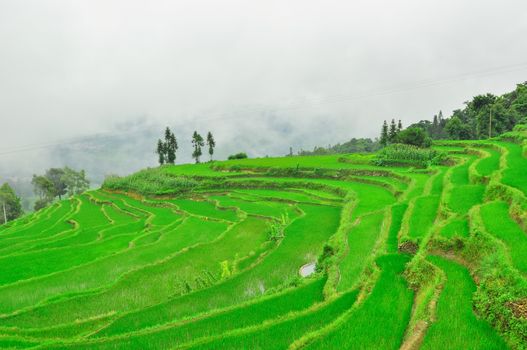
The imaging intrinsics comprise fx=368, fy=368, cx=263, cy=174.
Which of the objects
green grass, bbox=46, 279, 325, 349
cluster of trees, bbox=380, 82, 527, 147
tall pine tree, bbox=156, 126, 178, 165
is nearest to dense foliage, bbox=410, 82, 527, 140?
cluster of trees, bbox=380, 82, 527, 147

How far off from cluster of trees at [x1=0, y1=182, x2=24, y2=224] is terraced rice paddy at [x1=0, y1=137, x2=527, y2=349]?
179ft

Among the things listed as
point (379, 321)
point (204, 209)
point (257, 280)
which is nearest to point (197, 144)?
point (204, 209)

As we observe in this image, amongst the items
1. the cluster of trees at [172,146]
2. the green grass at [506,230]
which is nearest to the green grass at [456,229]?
the green grass at [506,230]

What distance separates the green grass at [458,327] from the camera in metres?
6.25

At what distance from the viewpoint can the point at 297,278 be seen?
38.5ft

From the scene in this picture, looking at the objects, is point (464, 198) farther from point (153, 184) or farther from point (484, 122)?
point (484, 122)

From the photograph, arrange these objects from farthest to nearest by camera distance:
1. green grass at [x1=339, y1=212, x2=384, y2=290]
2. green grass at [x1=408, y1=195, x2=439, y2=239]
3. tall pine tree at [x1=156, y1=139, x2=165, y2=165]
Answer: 1. tall pine tree at [x1=156, y1=139, x2=165, y2=165]
2. green grass at [x1=408, y1=195, x2=439, y2=239]
3. green grass at [x1=339, y1=212, x2=384, y2=290]

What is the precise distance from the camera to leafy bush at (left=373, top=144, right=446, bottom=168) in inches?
1224

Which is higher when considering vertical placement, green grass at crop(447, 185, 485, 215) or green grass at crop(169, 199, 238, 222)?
green grass at crop(447, 185, 485, 215)

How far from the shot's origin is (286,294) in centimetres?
1023

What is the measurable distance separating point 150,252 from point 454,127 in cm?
5153

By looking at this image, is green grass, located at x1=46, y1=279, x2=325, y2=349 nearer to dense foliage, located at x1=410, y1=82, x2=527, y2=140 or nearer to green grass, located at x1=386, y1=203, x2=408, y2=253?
green grass, located at x1=386, y1=203, x2=408, y2=253

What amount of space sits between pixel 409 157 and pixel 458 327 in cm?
2925

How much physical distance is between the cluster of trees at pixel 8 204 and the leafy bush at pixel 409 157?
227 ft
